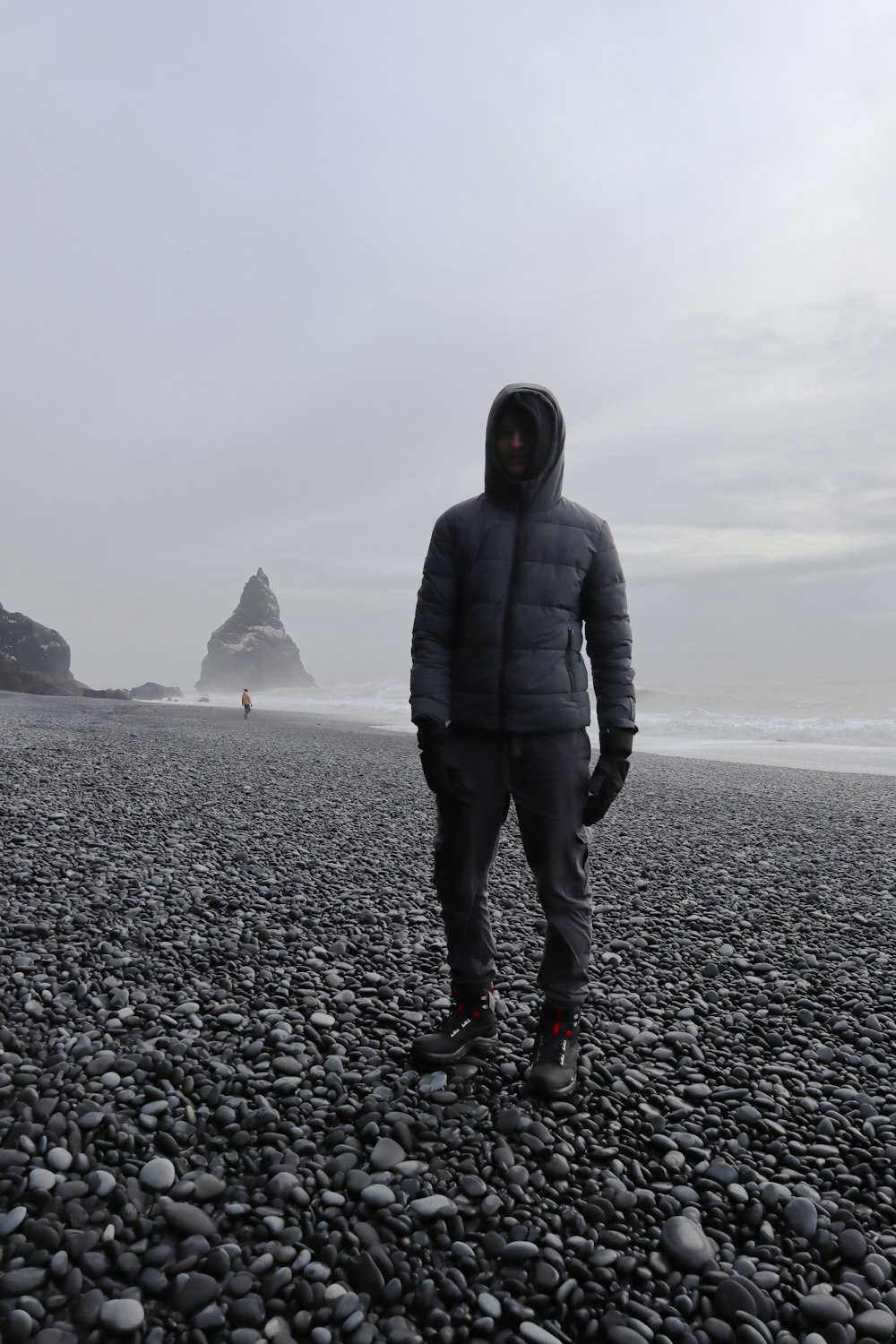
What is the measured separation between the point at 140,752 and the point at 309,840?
9954 millimetres

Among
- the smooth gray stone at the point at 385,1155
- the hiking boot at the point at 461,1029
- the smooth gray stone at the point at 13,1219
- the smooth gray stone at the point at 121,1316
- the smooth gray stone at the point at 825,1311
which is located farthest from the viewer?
the hiking boot at the point at 461,1029

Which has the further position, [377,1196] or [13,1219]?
[377,1196]

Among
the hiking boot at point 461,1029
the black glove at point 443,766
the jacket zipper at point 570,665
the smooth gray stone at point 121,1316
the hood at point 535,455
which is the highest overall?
the hood at point 535,455

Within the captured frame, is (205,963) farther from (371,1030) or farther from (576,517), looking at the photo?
(576,517)

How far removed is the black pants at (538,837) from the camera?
378 cm

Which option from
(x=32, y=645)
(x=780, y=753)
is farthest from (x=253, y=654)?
(x=780, y=753)

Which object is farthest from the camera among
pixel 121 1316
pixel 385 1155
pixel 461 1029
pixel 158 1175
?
pixel 461 1029

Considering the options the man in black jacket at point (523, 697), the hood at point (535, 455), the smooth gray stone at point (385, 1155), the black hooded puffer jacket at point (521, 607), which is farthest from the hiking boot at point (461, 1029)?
the hood at point (535, 455)

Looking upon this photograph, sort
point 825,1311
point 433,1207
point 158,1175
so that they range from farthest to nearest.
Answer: point 158,1175
point 433,1207
point 825,1311

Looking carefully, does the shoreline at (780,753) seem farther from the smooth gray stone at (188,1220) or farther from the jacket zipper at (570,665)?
the smooth gray stone at (188,1220)

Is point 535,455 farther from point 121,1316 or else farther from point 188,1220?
point 121,1316

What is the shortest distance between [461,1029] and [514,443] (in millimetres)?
3064

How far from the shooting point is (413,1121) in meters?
3.37

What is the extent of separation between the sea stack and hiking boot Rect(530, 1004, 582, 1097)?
164 m
